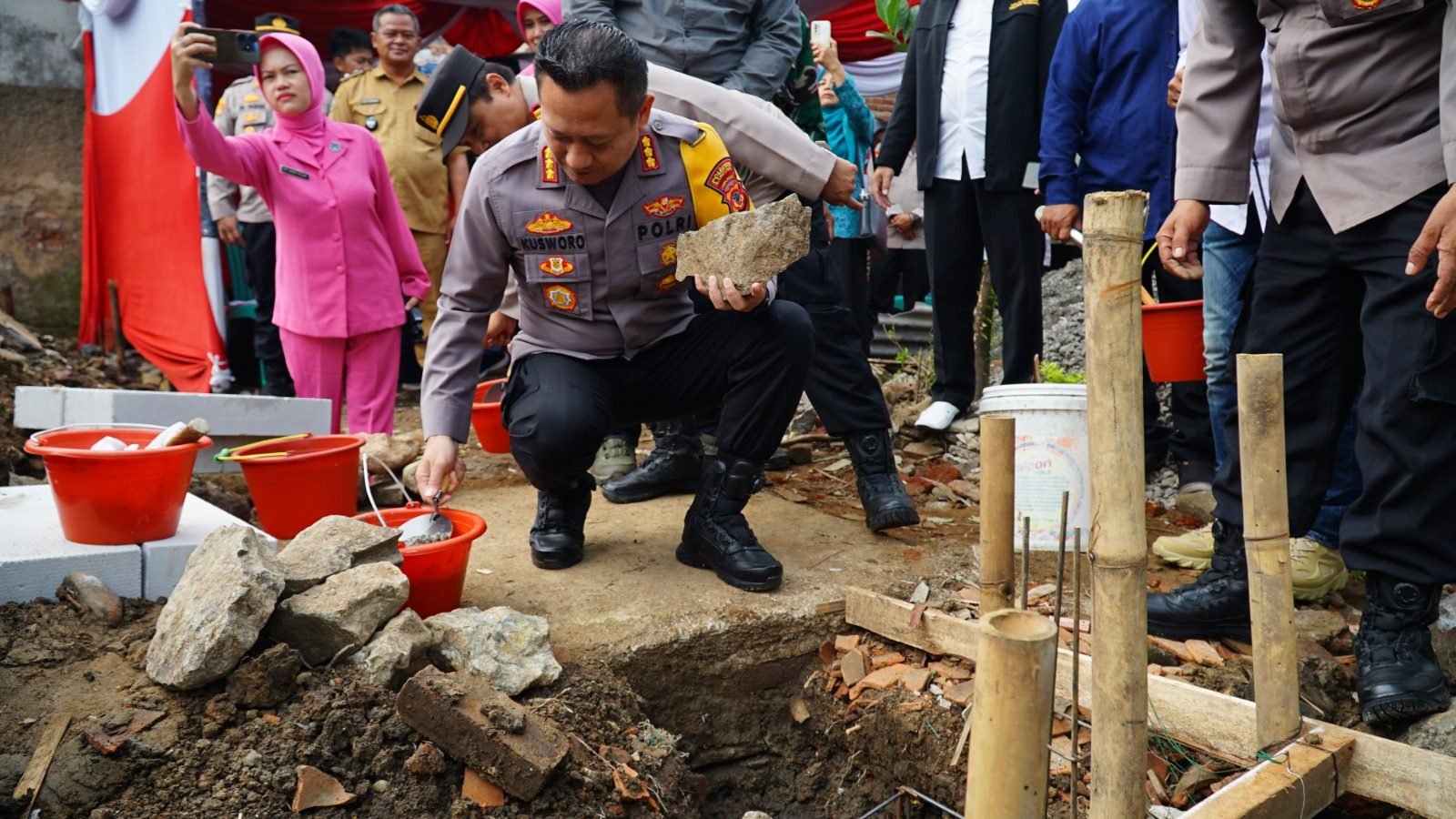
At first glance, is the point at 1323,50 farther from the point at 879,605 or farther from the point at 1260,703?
the point at 879,605

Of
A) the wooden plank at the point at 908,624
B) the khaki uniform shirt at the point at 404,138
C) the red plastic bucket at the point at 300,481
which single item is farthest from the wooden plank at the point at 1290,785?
the khaki uniform shirt at the point at 404,138

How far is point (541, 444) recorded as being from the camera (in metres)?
2.90

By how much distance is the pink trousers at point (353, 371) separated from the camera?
4.33 meters

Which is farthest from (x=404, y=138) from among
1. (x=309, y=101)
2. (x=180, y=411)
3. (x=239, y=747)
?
(x=239, y=747)

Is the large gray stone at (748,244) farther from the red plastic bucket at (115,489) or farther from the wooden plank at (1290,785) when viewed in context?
the wooden plank at (1290,785)

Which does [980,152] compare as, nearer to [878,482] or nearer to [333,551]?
[878,482]

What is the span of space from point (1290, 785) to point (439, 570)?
185 cm

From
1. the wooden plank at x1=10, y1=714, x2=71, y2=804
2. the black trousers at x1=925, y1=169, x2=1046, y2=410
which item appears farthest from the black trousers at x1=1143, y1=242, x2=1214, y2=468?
the wooden plank at x1=10, y1=714, x2=71, y2=804

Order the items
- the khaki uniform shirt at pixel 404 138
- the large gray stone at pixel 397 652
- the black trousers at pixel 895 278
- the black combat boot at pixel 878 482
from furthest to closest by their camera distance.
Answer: the black trousers at pixel 895 278 → the khaki uniform shirt at pixel 404 138 → the black combat boot at pixel 878 482 → the large gray stone at pixel 397 652

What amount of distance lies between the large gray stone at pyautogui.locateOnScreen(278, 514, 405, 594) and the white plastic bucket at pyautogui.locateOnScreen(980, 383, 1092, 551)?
1.65m

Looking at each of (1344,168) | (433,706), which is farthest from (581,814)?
(1344,168)

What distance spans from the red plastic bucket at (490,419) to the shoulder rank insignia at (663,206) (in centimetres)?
149

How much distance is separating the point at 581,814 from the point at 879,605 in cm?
101

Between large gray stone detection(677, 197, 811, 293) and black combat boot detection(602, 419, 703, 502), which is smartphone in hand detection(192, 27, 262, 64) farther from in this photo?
large gray stone detection(677, 197, 811, 293)
